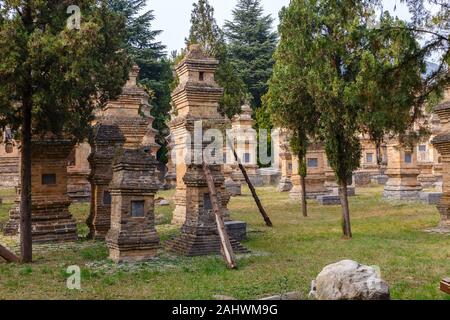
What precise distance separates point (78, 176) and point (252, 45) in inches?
1165

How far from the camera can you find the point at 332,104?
45.1 ft

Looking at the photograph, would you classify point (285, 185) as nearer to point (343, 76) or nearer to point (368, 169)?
point (368, 169)

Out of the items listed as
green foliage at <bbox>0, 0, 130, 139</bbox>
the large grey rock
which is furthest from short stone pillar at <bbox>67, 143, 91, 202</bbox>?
the large grey rock

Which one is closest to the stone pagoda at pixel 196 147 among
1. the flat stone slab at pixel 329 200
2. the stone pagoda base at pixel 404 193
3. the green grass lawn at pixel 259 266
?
the green grass lawn at pixel 259 266

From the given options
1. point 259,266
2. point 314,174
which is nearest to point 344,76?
point 259,266

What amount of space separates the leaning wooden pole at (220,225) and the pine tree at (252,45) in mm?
36158

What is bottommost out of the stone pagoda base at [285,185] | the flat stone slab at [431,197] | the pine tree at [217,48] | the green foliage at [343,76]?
the flat stone slab at [431,197]

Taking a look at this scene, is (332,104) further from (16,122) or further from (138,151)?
(16,122)

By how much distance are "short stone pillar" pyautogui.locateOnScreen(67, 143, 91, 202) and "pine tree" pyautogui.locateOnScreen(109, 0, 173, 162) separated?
1662cm

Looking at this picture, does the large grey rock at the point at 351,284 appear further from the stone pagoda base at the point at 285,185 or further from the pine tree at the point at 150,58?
the pine tree at the point at 150,58

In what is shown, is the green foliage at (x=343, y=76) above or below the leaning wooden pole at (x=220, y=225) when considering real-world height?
above

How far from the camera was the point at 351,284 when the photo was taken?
709cm

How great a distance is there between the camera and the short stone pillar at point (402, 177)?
2573cm

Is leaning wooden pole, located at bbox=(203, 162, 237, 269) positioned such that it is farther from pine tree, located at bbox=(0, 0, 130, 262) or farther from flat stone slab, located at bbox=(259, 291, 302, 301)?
pine tree, located at bbox=(0, 0, 130, 262)
